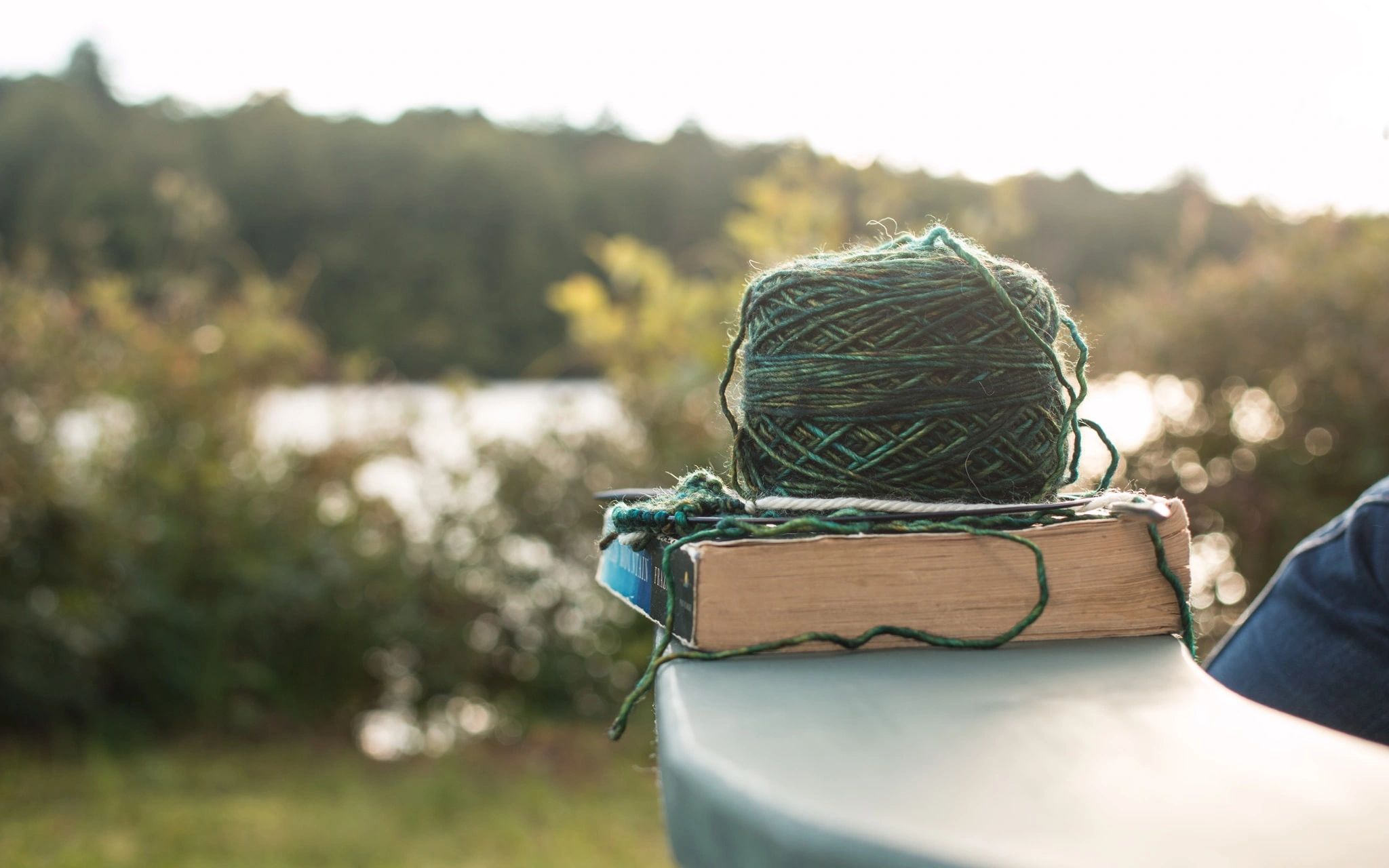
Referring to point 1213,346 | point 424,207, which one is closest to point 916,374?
point 1213,346

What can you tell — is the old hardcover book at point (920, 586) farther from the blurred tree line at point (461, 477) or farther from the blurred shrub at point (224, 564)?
the blurred shrub at point (224, 564)

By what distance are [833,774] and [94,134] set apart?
960 centimetres

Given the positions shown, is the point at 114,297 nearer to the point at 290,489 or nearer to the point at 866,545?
the point at 290,489

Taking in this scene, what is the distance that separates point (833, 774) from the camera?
445mm

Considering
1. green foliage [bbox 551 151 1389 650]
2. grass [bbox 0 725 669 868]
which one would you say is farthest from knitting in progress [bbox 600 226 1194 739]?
grass [bbox 0 725 669 868]

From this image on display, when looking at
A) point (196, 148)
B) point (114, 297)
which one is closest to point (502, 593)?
point (114, 297)

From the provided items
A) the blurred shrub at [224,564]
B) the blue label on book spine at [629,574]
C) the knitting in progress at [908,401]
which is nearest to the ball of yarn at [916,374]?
the knitting in progress at [908,401]

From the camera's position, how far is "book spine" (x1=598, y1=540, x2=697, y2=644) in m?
0.65

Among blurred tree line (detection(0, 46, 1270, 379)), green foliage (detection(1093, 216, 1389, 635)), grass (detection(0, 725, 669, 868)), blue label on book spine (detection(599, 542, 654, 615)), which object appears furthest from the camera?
blurred tree line (detection(0, 46, 1270, 379))

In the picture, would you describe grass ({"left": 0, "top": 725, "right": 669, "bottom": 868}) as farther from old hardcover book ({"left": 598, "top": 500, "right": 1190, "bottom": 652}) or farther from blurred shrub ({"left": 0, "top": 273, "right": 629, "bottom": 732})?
old hardcover book ({"left": 598, "top": 500, "right": 1190, "bottom": 652})

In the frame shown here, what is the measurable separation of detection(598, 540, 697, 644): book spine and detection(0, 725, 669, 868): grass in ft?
8.04

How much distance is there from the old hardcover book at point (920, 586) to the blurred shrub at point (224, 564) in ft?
11.6

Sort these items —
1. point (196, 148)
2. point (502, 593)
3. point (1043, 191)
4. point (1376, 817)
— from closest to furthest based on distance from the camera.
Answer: point (1376, 817)
point (502, 593)
point (1043, 191)
point (196, 148)

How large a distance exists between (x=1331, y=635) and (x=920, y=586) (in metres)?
0.70
